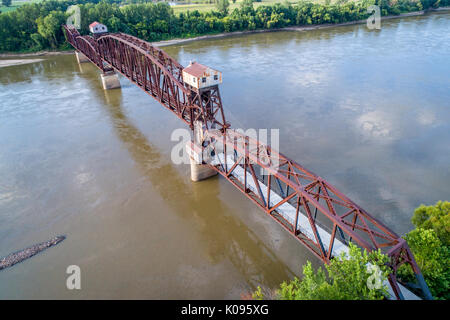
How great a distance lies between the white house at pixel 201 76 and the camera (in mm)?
26175

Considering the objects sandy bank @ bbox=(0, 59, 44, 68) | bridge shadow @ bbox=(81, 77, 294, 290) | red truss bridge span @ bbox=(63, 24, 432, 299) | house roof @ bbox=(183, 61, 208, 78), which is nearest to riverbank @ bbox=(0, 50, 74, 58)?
sandy bank @ bbox=(0, 59, 44, 68)

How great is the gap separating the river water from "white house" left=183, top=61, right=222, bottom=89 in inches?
406

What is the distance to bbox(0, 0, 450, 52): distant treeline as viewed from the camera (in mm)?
85312

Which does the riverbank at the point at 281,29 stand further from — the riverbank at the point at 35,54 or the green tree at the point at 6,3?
the green tree at the point at 6,3

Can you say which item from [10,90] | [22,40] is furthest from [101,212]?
[22,40]

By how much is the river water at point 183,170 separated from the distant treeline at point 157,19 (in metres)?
25.7

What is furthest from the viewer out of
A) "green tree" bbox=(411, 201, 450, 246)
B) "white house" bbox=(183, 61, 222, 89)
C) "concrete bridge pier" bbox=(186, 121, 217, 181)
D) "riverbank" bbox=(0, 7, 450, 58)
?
"riverbank" bbox=(0, 7, 450, 58)

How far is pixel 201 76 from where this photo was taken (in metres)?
26.1

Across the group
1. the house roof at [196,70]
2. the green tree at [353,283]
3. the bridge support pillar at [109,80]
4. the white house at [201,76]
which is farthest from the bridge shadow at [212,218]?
the bridge support pillar at [109,80]

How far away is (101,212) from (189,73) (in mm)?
15439

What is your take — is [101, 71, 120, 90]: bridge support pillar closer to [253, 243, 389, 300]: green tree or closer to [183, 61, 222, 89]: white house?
[183, 61, 222, 89]: white house
